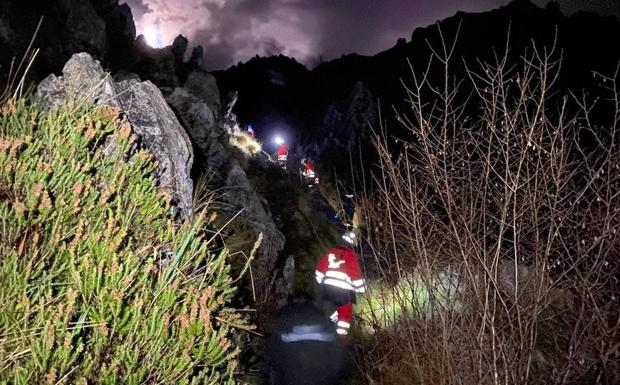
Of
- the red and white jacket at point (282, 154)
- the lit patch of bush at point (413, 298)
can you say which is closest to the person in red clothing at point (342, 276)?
the lit patch of bush at point (413, 298)

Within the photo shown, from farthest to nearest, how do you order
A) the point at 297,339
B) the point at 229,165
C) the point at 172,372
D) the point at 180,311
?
the point at 229,165 < the point at 297,339 < the point at 180,311 < the point at 172,372

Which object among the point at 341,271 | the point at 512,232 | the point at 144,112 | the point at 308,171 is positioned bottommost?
the point at 512,232

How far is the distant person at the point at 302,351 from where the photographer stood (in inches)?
317

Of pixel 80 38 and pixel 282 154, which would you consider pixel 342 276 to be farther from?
pixel 282 154

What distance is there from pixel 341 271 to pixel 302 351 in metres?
2.50

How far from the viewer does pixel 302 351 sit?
9.29 m

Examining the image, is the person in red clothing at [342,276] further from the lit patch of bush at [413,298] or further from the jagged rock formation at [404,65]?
the jagged rock formation at [404,65]

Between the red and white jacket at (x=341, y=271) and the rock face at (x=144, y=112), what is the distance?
14.6ft

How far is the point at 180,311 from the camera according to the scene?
264cm

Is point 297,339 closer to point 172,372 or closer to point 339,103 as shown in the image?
point 172,372

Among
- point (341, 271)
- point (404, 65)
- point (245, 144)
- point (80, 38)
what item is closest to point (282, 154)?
point (245, 144)

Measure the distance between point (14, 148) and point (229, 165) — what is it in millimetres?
9838

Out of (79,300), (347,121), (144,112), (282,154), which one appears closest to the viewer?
(79,300)

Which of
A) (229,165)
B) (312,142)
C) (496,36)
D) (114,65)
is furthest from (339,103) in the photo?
(229,165)
